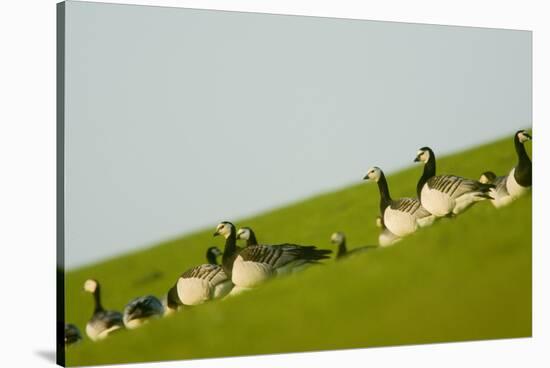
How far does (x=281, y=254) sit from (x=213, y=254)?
3.02ft

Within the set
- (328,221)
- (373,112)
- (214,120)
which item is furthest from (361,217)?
(214,120)

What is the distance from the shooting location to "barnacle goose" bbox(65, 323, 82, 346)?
11867 mm

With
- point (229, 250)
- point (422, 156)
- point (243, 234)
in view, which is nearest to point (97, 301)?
point (229, 250)

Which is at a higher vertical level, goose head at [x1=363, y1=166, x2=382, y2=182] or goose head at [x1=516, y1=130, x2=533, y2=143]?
goose head at [x1=516, y1=130, x2=533, y2=143]

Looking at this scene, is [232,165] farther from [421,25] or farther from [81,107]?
[421,25]

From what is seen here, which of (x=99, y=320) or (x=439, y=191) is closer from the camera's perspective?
(x=99, y=320)

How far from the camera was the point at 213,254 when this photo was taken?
41.6ft

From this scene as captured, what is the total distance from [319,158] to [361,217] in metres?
1.02

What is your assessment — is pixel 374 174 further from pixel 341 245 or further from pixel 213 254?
pixel 213 254

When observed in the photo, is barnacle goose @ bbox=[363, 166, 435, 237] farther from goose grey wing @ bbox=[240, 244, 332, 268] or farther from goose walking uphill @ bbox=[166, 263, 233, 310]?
goose walking uphill @ bbox=[166, 263, 233, 310]

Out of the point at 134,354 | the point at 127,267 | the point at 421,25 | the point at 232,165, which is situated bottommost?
the point at 134,354

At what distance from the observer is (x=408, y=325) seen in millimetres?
12883

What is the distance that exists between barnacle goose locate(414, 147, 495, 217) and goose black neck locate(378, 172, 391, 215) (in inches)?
18.6

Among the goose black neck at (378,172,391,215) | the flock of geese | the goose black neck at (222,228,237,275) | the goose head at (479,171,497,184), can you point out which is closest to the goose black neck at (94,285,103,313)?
the flock of geese
